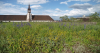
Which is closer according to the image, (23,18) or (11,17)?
(23,18)

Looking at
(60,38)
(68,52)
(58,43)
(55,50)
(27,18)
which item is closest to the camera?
(68,52)

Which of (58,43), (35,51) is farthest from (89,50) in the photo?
(35,51)

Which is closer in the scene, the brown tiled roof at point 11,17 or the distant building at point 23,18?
the distant building at point 23,18

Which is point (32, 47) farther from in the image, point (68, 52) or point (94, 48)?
point (94, 48)

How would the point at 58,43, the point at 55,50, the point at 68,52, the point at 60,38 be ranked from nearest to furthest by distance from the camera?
the point at 68,52, the point at 55,50, the point at 58,43, the point at 60,38

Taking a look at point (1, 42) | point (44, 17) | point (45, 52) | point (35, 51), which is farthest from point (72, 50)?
point (44, 17)

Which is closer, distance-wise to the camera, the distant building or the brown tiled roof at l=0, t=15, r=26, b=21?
the distant building

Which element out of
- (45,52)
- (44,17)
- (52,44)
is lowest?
(45,52)

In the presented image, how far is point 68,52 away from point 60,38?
1158 millimetres

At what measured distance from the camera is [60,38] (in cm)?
457

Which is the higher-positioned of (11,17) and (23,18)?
(11,17)

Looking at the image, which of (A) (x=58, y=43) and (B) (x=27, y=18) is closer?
(A) (x=58, y=43)

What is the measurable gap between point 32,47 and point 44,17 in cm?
4664

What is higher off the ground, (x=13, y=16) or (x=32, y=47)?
(x=13, y=16)
